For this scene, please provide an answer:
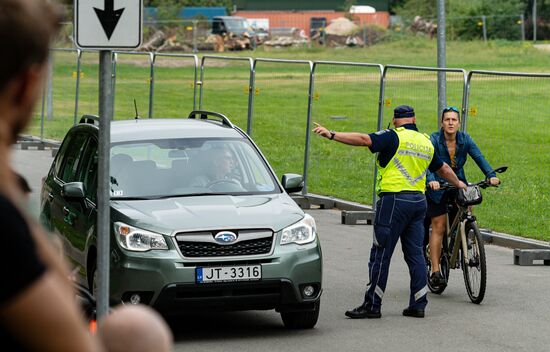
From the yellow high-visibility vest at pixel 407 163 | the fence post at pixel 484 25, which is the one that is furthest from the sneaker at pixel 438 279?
the fence post at pixel 484 25

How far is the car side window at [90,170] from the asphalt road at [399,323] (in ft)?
1.63

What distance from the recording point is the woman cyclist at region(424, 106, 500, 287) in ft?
42.1

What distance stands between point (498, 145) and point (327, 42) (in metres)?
54.7

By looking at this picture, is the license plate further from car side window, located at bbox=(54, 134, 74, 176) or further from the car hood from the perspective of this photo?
car side window, located at bbox=(54, 134, 74, 176)

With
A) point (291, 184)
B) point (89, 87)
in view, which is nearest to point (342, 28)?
point (89, 87)

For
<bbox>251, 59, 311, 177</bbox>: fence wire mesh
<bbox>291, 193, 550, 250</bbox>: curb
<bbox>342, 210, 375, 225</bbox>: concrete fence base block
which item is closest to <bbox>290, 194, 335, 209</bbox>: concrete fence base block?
<bbox>291, 193, 550, 250</bbox>: curb

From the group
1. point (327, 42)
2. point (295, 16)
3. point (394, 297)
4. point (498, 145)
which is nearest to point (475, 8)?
point (327, 42)

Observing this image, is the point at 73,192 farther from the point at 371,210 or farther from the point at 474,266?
the point at 371,210

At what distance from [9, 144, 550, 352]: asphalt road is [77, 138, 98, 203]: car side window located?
496mm

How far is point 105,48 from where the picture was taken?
27.0ft

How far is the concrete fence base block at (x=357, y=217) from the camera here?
18359 millimetres

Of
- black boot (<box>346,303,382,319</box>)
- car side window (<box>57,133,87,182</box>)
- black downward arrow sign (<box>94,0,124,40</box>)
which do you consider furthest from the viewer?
car side window (<box>57,133,87,182</box>)

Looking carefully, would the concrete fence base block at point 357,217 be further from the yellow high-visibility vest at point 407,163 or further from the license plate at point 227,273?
the license plate at point 227,273

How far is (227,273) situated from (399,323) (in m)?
1.83
